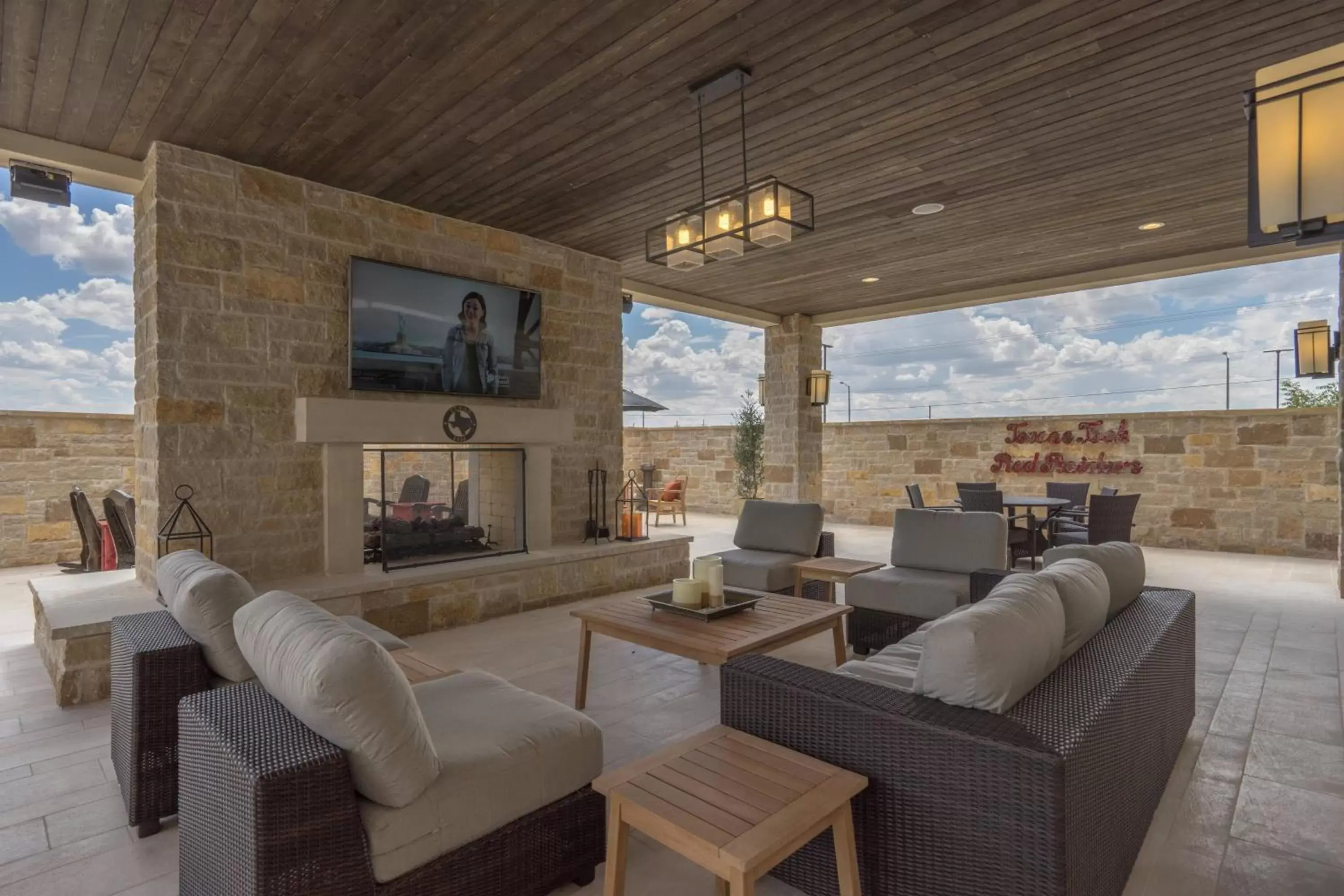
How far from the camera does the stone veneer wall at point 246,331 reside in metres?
3.89

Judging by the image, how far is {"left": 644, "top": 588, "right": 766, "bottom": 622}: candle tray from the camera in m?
3.07

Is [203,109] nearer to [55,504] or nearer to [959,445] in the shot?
[55,504]

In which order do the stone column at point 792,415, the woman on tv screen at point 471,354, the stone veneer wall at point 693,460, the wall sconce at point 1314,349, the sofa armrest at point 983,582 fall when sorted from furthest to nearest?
the stone veneer wall at point 693,460
the stone column at point 792,415
the wall sconce at point 1314,349
the woman on tv screen at point 471,354
the sofa armrest at point 983,582

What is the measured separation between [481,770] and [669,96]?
3.01 meters

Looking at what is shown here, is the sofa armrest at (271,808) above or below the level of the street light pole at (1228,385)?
below

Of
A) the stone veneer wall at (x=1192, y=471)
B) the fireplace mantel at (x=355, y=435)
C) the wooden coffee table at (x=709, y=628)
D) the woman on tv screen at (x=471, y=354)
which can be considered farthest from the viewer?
the stone veneer wall at (x=1192, y=471)

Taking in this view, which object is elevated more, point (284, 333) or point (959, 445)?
point (284, 333)

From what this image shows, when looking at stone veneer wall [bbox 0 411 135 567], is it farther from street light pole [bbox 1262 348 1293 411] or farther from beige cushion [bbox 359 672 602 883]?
street light pole [bbox 1262 348 1293 411]

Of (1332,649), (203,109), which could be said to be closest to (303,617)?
(203,109)

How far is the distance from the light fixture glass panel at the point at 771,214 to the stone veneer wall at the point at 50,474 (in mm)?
6841

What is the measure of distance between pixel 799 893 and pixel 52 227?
10.7 m

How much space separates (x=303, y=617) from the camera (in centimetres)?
171

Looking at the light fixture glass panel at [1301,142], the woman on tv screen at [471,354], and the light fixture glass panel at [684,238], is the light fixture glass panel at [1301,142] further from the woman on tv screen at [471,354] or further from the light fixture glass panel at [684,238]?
the woman on tv screen at [471,354]

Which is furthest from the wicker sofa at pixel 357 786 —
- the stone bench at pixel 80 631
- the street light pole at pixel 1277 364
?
the street light pole at pixel 1277 364
